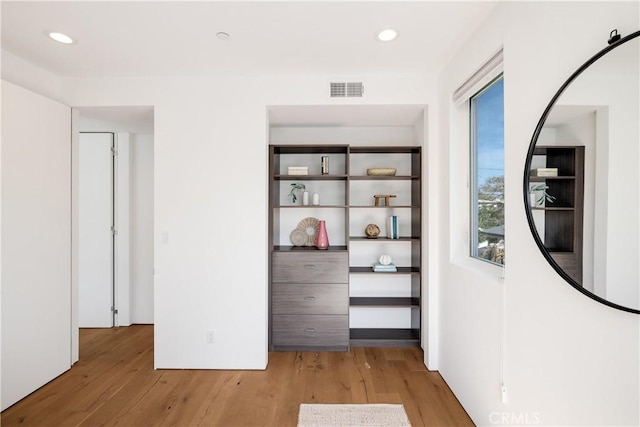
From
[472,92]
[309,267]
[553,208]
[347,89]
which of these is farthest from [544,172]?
[309,267]

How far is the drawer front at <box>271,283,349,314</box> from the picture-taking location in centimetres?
304

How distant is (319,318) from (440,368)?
3.67 ft

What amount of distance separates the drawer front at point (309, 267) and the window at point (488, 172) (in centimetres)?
120

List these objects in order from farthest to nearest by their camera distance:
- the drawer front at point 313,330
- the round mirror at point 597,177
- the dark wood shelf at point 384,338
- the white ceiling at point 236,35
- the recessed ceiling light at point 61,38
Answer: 1. the dark wood shelf at point 384,338
2. the drawer front at point 313,330
3. the recessed ceiling light at point 61,38
4. the white ceiling at point 236,35
5. the round mirror at point 597,177

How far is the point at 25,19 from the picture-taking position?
6.30ft

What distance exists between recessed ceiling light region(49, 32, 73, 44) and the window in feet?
9.19

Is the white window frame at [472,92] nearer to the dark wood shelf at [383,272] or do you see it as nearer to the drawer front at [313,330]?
the dark wood shelf at [383,272]

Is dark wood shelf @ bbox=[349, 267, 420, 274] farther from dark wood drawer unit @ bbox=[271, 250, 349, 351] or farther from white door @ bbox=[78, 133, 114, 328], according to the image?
white door @ bbox=[78, 133, 114, 328]

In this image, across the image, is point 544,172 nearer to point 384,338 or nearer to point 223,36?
point 223,36

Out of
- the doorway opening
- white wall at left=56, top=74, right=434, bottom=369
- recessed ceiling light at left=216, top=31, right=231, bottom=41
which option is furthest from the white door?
recessed ceiling light at left=216, top=31, right=231, bottom=41

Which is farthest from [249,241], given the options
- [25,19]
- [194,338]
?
[25,19]

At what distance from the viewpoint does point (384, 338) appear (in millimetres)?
3182

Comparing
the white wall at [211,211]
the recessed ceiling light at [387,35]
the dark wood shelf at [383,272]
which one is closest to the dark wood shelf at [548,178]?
the recessed ceiling light at [387,35]

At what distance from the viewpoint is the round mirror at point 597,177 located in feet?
3.18
